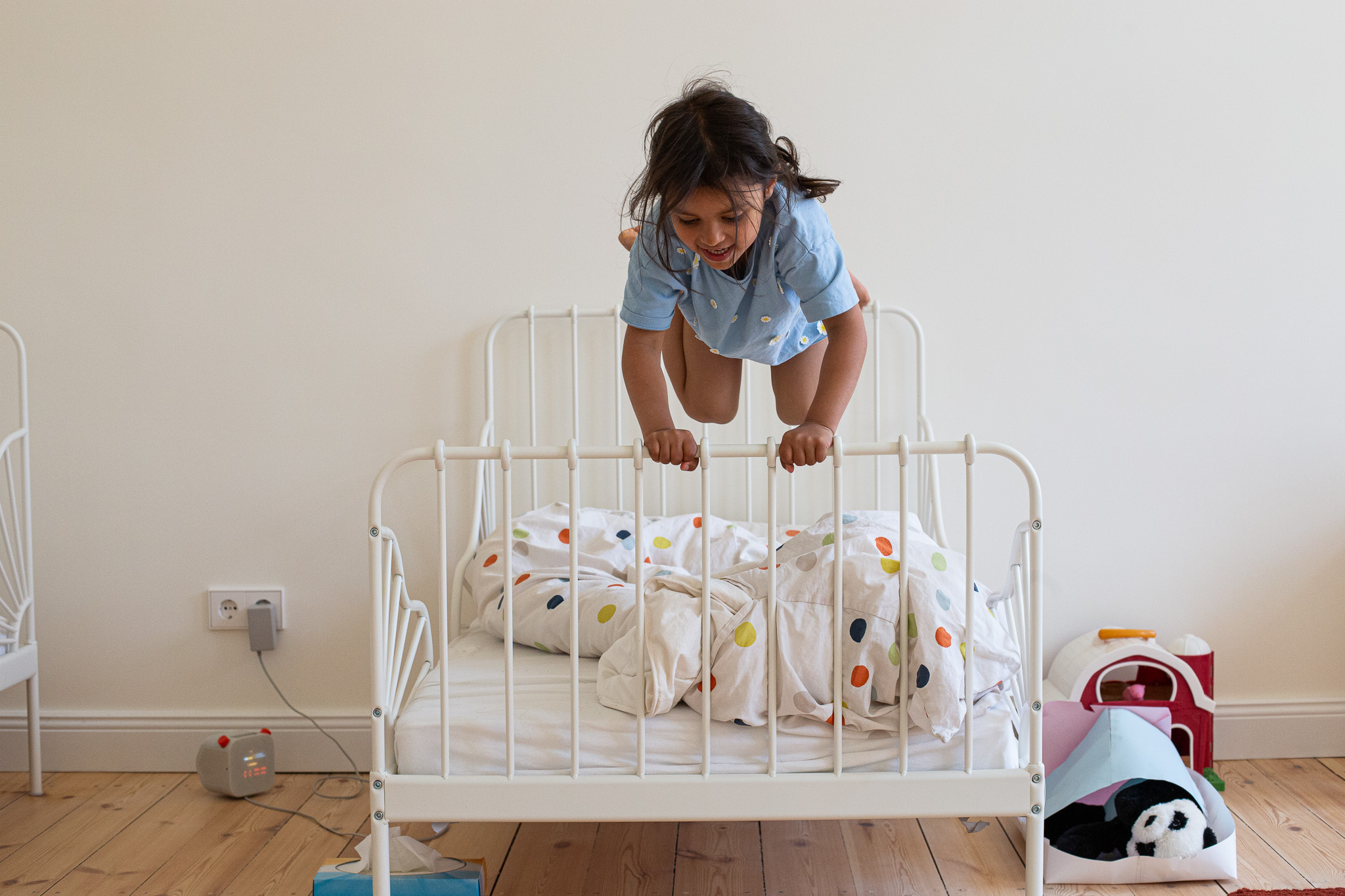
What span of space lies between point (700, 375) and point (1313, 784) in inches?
59.9

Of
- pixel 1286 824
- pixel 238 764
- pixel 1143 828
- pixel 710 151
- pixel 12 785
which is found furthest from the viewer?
pixel 12 785

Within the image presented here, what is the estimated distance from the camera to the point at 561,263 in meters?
2.07

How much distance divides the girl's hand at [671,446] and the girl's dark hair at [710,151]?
0.27 m

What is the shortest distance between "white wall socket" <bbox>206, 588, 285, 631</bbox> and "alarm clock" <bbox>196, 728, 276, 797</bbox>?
0.26m

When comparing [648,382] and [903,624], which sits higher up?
[648,382]

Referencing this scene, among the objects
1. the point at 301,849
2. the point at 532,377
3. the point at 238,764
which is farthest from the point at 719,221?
the point at 238,764

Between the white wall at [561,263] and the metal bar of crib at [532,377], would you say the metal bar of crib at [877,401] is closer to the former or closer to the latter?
the white wall at [561,263]

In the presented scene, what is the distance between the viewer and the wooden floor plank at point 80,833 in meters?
1.61

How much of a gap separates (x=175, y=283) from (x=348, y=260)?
38 centimetres

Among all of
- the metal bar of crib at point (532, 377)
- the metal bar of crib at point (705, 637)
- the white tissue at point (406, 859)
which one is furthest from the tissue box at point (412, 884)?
the metal bar of crib at point (532, 377)

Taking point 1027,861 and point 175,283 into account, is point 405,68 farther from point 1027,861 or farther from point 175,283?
point 1027,861

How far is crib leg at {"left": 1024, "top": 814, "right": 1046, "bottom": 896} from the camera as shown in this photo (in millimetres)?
1239

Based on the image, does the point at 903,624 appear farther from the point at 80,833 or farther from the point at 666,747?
the point at 80,833

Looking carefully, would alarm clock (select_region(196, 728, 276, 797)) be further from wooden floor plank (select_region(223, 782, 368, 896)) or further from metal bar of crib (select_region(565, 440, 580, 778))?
metal bar of crib (select_region(565, 440, 580, 778))
